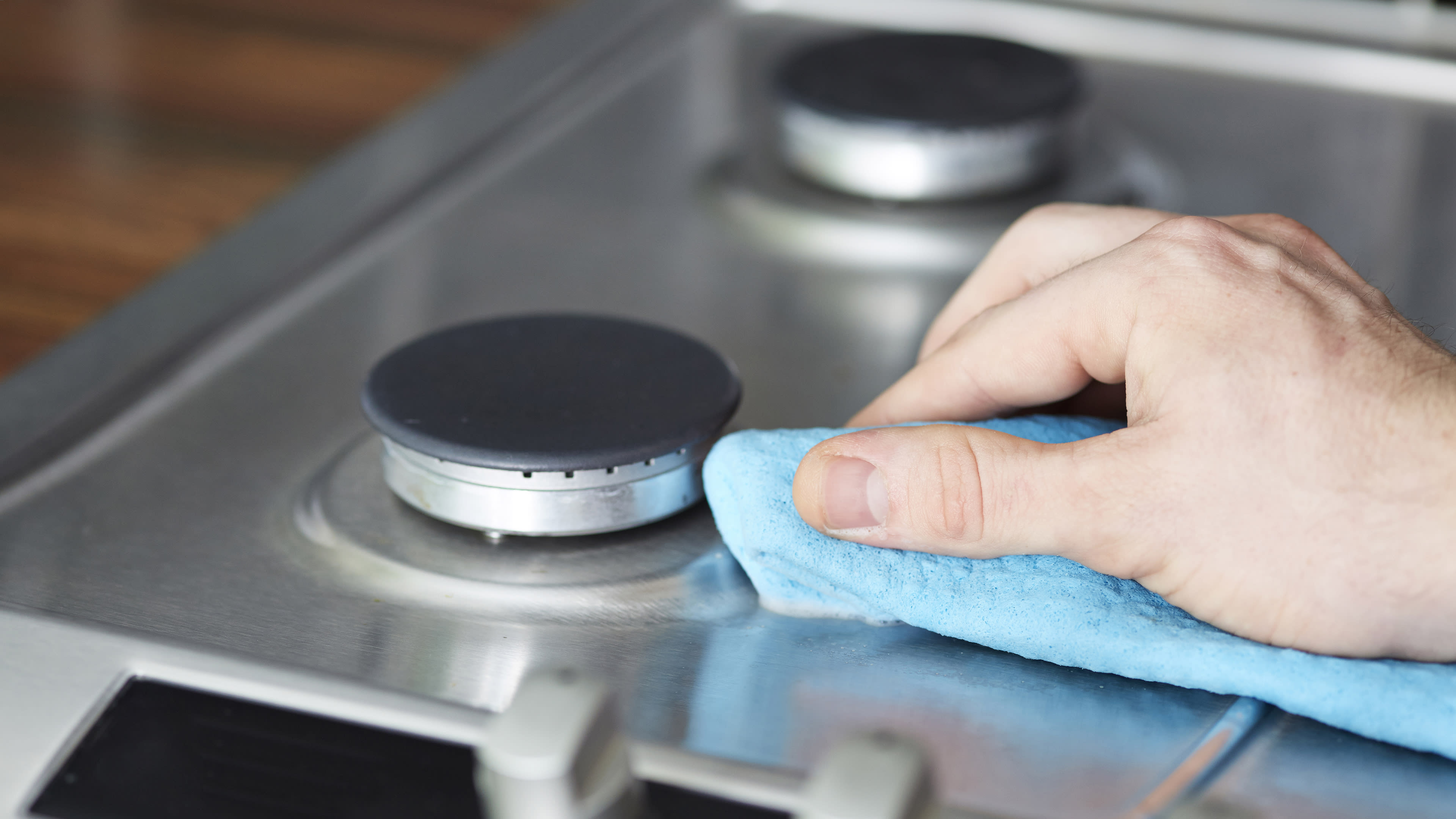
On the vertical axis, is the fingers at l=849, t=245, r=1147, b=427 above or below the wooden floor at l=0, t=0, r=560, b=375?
above

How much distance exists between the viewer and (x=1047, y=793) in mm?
388

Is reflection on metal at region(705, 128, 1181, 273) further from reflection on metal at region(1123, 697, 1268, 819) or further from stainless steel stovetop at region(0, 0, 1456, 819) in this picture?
reflection on metal at region(1123, 697, 1268, 819)

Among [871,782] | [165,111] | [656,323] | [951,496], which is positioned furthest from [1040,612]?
[165,111]

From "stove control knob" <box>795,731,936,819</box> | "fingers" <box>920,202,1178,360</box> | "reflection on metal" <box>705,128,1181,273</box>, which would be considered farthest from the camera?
"reflection on metal" <box>705,128,1181,273</box>

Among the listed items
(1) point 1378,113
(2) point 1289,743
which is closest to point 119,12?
(1) point 1378,113

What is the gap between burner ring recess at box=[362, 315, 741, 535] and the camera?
485 mm

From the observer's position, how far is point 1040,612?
1.45 ft

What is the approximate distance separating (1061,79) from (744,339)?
268 mm

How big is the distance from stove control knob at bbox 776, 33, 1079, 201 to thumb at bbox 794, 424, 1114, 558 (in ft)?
1.13

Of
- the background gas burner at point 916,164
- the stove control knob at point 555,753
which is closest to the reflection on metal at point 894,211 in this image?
the background gas burner at point 916,164

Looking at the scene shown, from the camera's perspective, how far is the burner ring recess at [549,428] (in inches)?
19.1

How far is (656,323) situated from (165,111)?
1.41 feet

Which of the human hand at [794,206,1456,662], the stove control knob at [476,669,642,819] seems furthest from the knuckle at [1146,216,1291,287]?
the stove control knob at [476,669,642,819]

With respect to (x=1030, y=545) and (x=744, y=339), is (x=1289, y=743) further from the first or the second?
(x=744, y=339)
